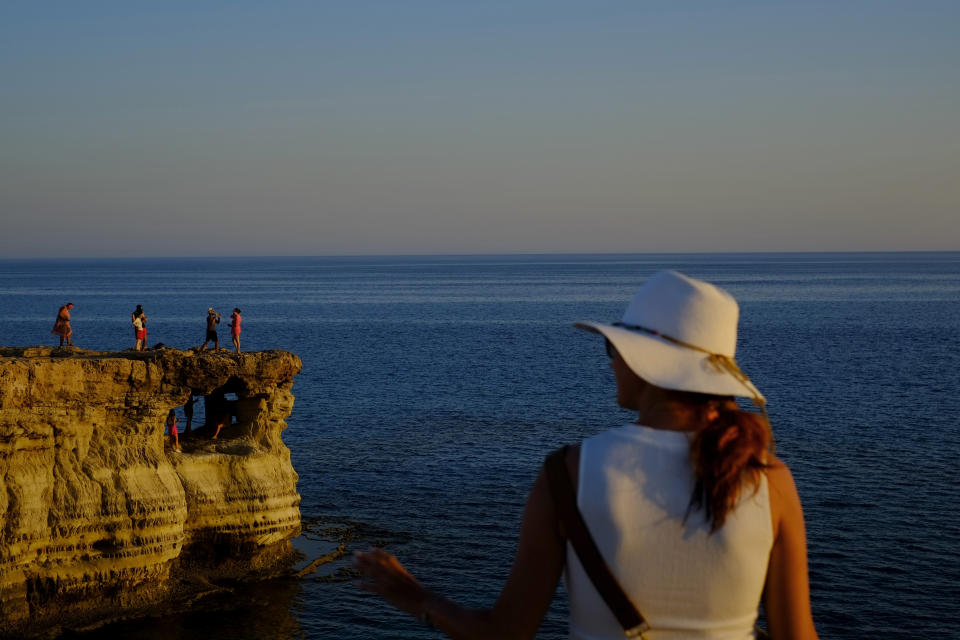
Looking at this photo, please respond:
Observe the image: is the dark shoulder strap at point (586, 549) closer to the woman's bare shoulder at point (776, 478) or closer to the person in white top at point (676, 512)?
the person in white top at point (676, 512)

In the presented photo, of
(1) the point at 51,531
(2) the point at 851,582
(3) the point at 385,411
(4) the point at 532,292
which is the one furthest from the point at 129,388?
(4) the point at 532,292

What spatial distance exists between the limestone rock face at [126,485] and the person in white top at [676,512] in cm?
2171

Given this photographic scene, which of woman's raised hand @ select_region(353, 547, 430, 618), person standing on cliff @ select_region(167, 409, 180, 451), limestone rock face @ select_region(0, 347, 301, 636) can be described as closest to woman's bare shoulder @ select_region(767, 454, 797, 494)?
woman's raised hand @ select_region(353, 547, 430, 618)

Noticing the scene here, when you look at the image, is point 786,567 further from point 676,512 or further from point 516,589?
point 516,589

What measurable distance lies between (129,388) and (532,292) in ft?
554

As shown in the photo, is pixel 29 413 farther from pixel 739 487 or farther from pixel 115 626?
pixel 739 487

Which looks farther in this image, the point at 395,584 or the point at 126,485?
the point at 126,485

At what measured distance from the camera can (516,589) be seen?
3396mm

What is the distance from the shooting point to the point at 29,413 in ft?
74.5

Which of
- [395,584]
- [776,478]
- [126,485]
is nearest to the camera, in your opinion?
[776,478]

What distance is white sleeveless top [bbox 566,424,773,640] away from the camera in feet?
10.6

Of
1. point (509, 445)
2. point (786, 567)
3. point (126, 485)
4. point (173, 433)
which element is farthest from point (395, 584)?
point (509, 445)

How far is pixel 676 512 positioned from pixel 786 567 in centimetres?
48

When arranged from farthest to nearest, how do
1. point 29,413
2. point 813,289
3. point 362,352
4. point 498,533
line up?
point 813,289 → point 362,352 → point 498,533 → point 29,413
